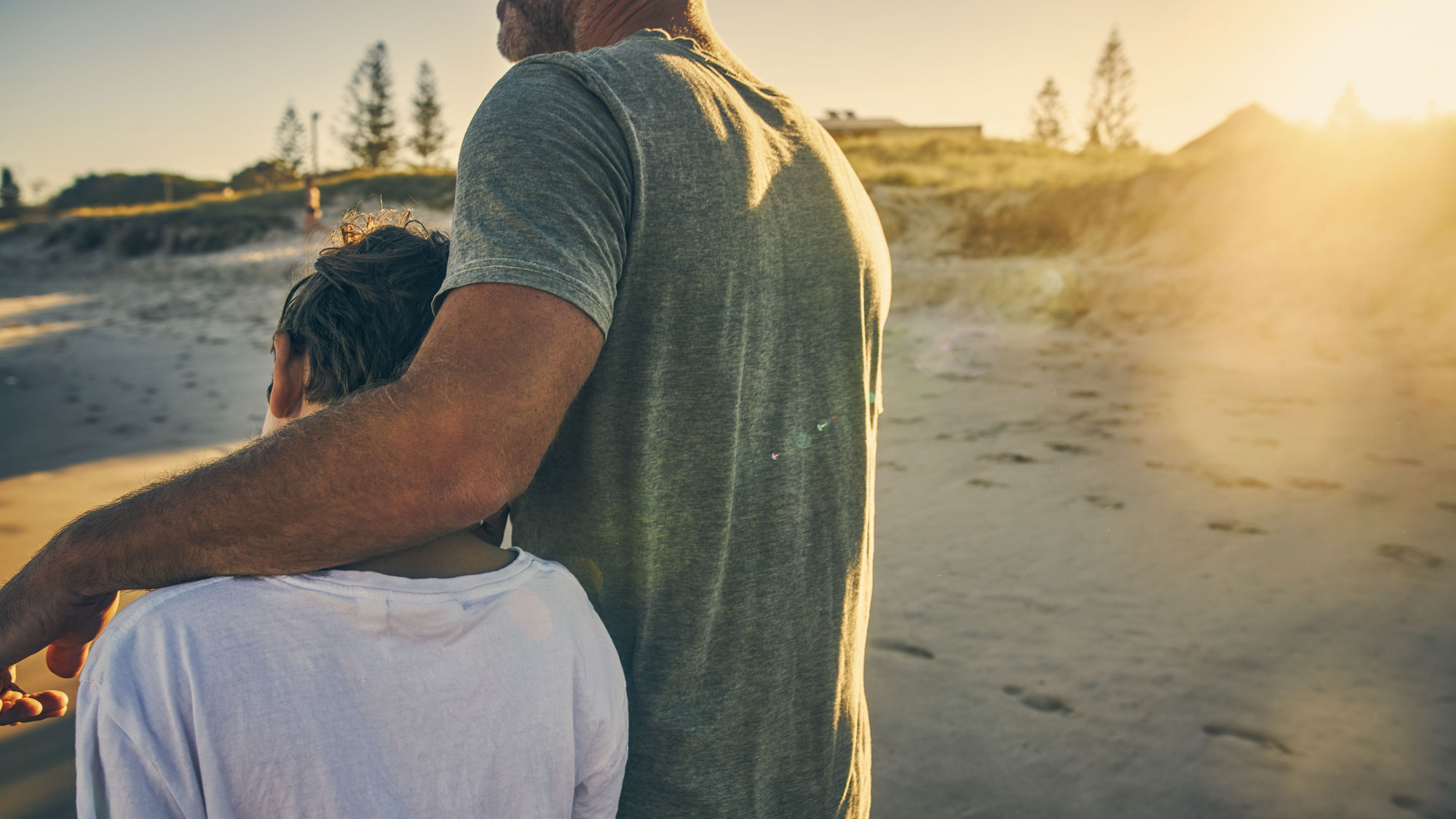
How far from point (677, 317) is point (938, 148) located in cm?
2783

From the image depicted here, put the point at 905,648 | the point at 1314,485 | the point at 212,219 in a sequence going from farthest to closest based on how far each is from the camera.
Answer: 1. the point at 212,219
2. the point at 1314,485
3. the point at 905,648

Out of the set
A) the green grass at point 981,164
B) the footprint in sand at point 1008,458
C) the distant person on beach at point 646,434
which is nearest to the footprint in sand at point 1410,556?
the footprint in sand at point 1008,458

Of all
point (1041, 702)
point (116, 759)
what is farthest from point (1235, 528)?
point (116, 759)

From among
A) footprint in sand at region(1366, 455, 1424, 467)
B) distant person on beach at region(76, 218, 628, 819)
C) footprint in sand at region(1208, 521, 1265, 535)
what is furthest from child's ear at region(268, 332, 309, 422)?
footprint in sand at region(1366, 455, 1424, 467)

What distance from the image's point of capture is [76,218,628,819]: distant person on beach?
66 cm

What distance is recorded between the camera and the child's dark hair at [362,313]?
92cm

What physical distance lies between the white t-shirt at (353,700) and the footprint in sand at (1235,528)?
4153 millimetres

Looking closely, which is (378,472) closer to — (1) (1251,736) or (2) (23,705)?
(2) (23,705)

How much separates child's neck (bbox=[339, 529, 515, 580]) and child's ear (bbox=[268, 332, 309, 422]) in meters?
0.25

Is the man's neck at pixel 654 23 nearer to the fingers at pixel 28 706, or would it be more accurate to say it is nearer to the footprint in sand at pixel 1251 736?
the fingers at pixel 28 706

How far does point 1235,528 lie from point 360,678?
4.47m

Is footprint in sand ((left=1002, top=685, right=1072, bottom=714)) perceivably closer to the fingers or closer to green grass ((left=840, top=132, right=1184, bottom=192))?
the fingers

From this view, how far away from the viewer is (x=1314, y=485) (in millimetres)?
4562

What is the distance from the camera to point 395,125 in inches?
2169
